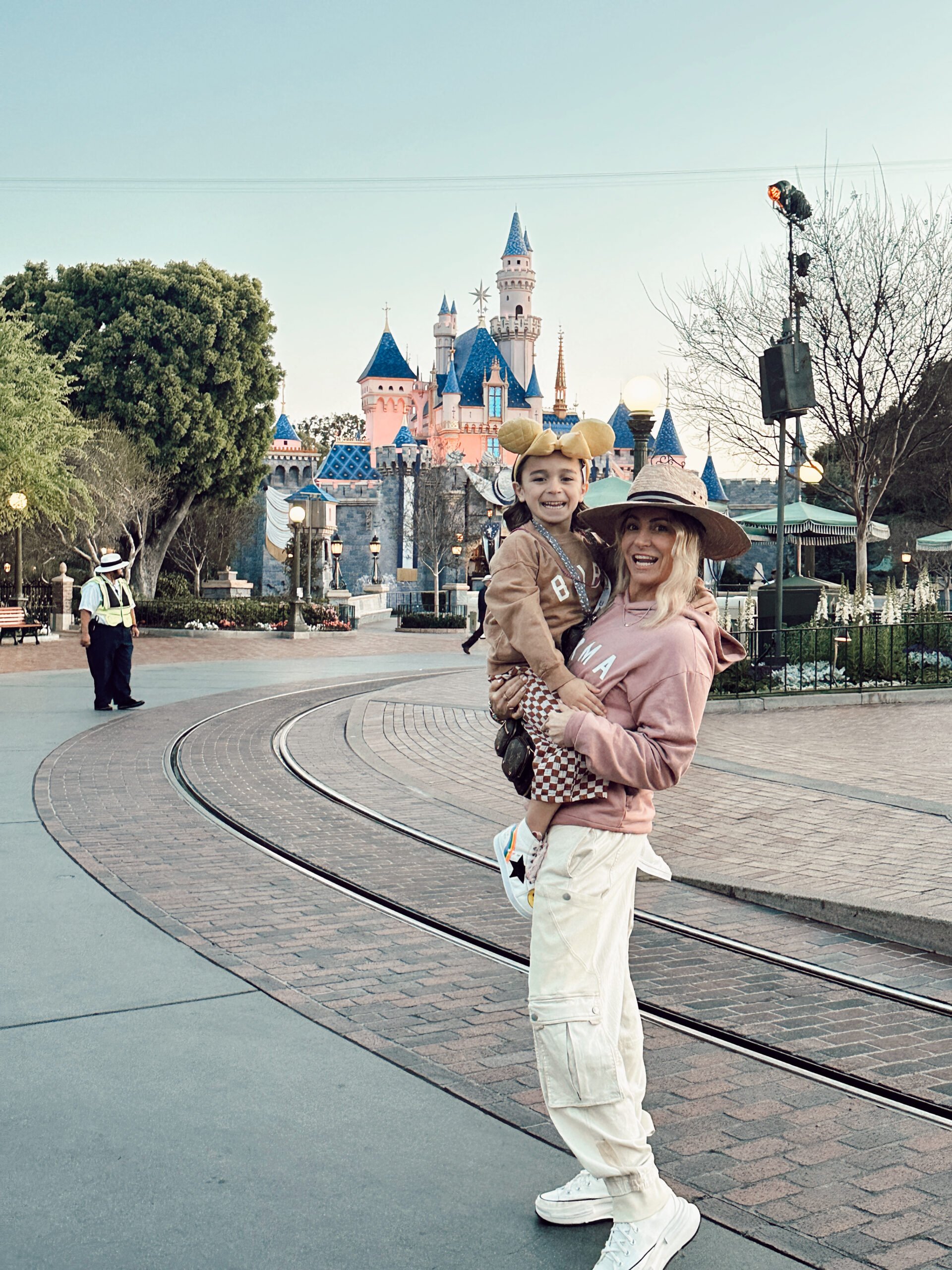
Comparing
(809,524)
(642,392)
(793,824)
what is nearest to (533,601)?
(793,824)

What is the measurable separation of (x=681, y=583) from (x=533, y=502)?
1.67 ft

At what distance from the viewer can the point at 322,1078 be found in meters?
3.55

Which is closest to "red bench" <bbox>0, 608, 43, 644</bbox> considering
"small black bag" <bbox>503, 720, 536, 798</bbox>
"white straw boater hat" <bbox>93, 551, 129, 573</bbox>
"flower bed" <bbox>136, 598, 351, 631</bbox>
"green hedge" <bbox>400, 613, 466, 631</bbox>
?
"flower bed" <bbox>136, 598, 351, 631</bbox>

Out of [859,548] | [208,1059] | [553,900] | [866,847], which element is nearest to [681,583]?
[553,900]

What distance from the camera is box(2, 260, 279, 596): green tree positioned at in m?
38.2

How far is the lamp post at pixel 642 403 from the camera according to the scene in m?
10.4

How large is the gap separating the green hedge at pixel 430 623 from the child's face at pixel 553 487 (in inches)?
1216

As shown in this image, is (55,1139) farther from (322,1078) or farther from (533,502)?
(533,502)

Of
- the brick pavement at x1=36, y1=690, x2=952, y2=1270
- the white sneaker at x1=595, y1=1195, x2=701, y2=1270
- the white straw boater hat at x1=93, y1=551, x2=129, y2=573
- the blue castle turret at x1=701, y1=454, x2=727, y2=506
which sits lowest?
the brick pavement at x1=36, y1=690, x2=952, y2=1270

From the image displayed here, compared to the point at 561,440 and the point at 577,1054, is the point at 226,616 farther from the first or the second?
the point at 577,1054

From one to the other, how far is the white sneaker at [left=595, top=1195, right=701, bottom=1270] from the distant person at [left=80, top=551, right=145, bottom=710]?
10.6 m

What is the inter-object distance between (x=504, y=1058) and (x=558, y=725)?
5.06 ft

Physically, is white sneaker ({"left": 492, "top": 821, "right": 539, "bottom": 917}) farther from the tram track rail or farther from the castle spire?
the castle spire

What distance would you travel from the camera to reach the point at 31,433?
26.3 m
